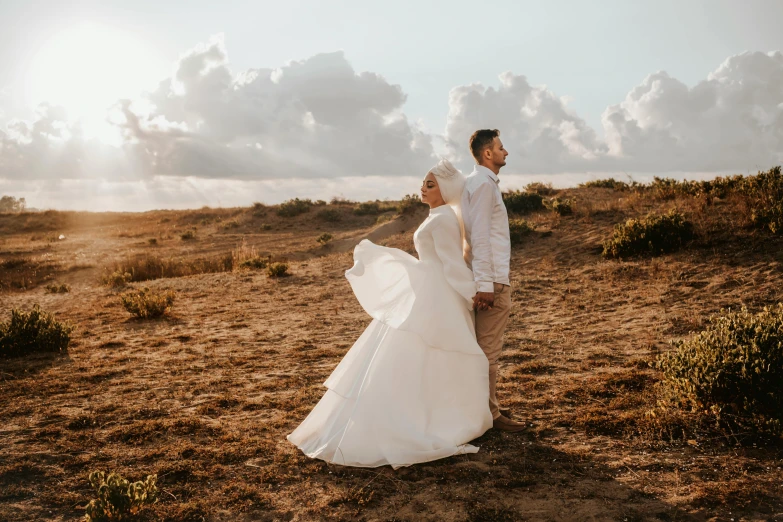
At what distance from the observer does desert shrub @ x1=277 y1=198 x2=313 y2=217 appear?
33438 mm

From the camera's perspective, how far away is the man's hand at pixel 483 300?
14.3ft

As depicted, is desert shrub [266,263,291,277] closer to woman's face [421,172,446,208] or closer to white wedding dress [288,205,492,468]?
white wedding dress [288,205,492,468]

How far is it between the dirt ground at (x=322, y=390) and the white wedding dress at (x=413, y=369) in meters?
0.20

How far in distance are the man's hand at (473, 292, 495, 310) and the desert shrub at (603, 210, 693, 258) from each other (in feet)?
29.0

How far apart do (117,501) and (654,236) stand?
453 inches

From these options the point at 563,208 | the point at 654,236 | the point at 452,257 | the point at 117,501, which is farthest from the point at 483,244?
the point at 563,208

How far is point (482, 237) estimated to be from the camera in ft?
14.3

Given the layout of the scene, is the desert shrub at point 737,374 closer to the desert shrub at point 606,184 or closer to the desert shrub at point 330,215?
the desert shrub at point 606,184

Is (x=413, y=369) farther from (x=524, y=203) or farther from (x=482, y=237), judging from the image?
(x=524, y=203)

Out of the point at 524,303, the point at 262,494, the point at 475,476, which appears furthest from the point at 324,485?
the point at 524,303

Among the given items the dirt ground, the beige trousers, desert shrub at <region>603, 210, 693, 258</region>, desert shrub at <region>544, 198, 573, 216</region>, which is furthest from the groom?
desert shrub at <region>544, 198, 573, 216</region>

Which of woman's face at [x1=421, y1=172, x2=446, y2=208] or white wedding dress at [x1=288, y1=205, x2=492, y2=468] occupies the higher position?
woman's face at [x1=421, y1=172, x2=446, y2=208]

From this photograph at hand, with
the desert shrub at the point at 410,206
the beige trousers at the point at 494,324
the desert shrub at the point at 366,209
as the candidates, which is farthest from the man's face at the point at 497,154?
the desert shrub at the point at 366,209

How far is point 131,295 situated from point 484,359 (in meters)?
9.84
